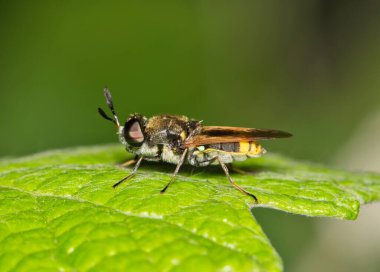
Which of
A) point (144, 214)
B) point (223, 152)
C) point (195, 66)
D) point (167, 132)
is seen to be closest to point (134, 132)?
point (167, 132)

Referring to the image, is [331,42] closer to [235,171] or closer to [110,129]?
[110,129]

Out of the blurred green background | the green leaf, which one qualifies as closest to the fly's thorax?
the green leaf

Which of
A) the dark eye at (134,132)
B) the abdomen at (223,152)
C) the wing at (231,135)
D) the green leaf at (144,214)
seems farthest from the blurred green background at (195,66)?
the green leaf at (144,214)

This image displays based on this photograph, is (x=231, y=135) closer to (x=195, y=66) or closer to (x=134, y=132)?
(x=134, y=132)

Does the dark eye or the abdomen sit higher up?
the dark eye

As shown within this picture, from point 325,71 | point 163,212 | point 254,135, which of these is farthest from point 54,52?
point 163,212

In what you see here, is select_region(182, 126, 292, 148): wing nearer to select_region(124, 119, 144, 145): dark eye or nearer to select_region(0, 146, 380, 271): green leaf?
select_region(0, 146, 380, 271): green leaf
